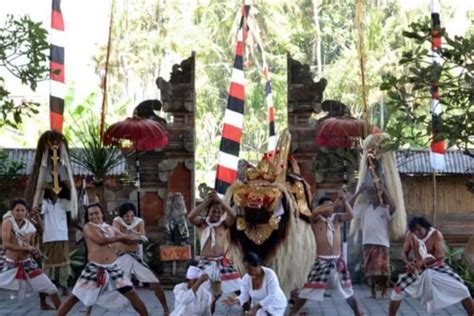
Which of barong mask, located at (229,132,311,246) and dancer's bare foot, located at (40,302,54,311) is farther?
dancer's bare foot, located at (40,302,54,311)

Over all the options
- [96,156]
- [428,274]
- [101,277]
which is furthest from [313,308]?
[96,156]

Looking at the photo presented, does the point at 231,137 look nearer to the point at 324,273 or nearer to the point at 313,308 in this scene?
the point at 313,308

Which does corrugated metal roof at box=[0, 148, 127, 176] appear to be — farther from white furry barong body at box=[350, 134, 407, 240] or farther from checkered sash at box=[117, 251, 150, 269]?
checkered sash at box=[117, 251, 150, 269]

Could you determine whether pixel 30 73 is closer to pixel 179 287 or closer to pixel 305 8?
pixel 179 287

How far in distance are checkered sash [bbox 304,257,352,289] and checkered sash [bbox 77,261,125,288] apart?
2193 mm

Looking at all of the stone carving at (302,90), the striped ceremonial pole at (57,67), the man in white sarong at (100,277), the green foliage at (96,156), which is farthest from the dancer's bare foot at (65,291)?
the stone carving at (302,90)

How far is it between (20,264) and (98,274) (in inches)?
61.3

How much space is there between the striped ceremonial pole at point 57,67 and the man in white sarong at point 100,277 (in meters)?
5.11

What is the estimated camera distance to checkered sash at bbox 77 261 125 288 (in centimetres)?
1126

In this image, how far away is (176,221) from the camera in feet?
52.6

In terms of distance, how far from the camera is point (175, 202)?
53.0 ft

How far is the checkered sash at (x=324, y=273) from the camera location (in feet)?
39.9

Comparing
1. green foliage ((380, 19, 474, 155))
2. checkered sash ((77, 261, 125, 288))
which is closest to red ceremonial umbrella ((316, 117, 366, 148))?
checkered sash ((77, 261, 125, 288))

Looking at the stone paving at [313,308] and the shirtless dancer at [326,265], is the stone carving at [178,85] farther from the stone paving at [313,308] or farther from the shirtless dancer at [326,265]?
the shirtless dancer at [326,265]
